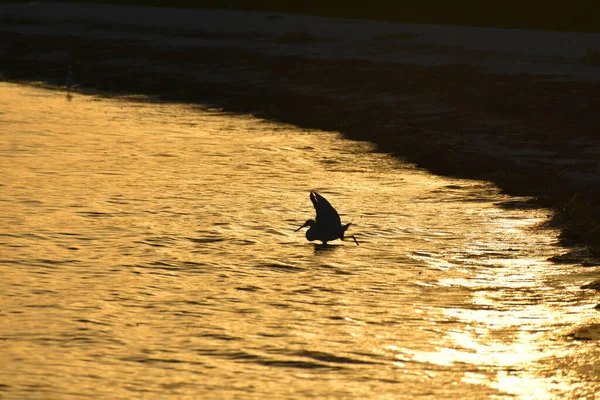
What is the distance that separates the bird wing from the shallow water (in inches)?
10.3

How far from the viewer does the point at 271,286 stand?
8508 mm

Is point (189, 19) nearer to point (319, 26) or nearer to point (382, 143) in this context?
point (319, 26)

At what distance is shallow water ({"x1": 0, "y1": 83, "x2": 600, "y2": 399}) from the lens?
21.1 ft

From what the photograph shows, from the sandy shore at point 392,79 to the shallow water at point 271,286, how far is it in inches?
41.2

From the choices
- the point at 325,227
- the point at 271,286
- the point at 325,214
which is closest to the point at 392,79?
the point at 325,227

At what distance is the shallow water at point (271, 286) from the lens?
21.1 feet

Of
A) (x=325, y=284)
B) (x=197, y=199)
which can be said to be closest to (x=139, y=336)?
(x=325, y=284)

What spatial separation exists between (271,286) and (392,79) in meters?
14.4

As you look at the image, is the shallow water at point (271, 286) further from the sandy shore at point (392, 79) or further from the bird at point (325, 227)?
the sandy shore at point (392, 79)

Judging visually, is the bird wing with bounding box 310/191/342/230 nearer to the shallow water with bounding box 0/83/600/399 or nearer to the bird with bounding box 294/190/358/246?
the bird with bounding box 294/190/358/246

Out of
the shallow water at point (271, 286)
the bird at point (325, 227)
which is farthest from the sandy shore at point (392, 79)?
the bird at point (325, 227)

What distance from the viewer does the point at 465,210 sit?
11539 mm

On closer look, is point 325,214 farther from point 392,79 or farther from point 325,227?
point 392,79

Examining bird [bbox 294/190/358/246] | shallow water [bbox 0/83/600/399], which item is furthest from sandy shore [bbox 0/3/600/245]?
bird [bbox 294/190/358/246]
